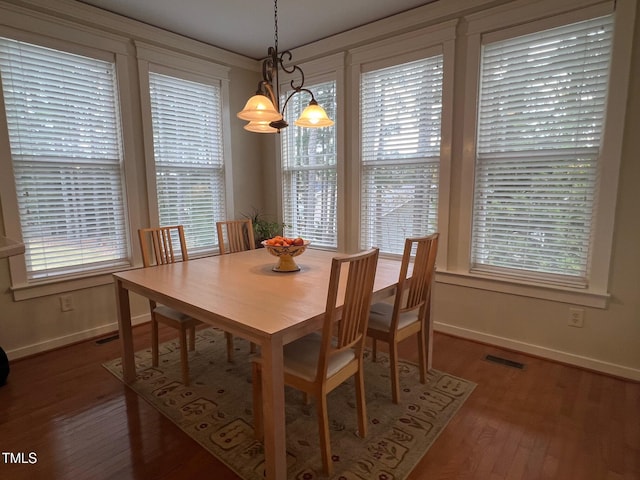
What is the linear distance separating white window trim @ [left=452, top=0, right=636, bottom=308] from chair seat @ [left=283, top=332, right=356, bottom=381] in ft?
5.35

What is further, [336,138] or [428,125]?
[336,138]

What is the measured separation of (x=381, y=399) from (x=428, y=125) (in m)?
2.20

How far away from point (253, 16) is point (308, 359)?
2.88m

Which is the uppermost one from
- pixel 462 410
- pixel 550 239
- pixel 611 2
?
pixel 611 2

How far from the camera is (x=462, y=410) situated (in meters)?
2.05

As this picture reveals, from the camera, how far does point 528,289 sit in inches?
105

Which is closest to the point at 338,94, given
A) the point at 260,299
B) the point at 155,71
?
the point at 155,71

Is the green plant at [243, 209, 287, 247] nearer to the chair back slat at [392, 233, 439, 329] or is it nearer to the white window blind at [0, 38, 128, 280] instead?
the white window blind at [0, 38, 128, 280]

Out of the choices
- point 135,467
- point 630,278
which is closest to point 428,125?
point 630,278

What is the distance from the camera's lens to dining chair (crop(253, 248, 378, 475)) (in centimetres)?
152

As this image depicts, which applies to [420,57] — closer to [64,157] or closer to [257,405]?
[257,405]

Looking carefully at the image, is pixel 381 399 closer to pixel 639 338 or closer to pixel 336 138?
pixel 639 338

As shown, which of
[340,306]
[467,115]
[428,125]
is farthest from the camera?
[428,125]

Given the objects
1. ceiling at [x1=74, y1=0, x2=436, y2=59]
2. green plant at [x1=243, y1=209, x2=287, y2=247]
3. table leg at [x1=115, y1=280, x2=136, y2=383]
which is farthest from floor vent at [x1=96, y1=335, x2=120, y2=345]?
ceiling at [x1=74, y1=0, x2=436, y2=59]
